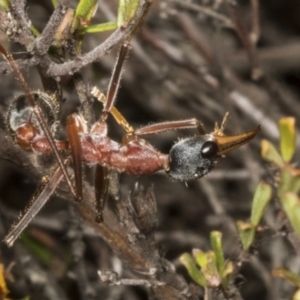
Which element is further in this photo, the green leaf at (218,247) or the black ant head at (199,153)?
the black ant head at (199,153)

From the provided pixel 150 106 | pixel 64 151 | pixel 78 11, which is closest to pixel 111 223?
pixel 64 151

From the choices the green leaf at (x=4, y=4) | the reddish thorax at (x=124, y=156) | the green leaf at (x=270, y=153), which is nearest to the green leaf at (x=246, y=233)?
the green leaf at (x=270, y=153)

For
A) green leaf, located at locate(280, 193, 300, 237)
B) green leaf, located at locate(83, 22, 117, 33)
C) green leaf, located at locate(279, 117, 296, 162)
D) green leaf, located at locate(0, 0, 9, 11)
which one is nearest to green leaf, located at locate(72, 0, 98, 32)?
green leaf, located at locate(83, 22, 117, 33)

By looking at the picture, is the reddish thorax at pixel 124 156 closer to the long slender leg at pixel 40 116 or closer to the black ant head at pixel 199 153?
the black ant head at pixel 199 153

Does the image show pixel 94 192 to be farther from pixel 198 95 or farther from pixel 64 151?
pixel 198 95

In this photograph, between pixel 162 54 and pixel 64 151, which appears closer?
pixel 64 151
